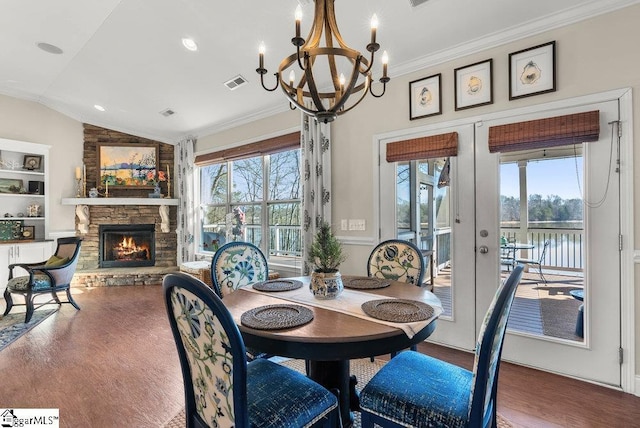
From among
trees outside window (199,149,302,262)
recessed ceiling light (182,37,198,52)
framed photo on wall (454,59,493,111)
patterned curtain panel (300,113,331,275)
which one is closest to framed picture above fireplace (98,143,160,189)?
trees outside window (199,149,302,262)

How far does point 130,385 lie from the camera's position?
92.6 inches

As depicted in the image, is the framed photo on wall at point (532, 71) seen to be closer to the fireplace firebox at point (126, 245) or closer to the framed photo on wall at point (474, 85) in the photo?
the framed photo on wall at point (474, 85)

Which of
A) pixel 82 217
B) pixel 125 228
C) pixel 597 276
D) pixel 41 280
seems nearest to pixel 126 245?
pixel 125 228

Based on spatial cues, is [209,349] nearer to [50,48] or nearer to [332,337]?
[332,337]

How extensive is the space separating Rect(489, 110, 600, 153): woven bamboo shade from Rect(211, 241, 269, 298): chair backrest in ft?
7.03

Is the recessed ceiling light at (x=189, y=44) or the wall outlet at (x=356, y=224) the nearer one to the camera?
the recessed ceiling light at (x=189, y=44)

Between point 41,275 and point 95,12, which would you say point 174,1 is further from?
point 41,275

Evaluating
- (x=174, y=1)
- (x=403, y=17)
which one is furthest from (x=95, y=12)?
(x=403, y=17)

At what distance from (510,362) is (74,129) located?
7.16m

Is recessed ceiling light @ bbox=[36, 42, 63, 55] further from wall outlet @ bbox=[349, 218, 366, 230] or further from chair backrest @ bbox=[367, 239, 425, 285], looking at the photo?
chair backrest @ bbox=[367, 239, 425, 285]

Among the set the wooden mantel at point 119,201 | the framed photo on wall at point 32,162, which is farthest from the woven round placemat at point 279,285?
the framed photo on wall at point 32,162

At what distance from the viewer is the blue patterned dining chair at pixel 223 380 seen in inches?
41.4

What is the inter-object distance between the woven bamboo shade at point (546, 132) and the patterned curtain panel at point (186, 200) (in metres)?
4.87

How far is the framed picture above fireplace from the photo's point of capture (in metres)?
5.88
